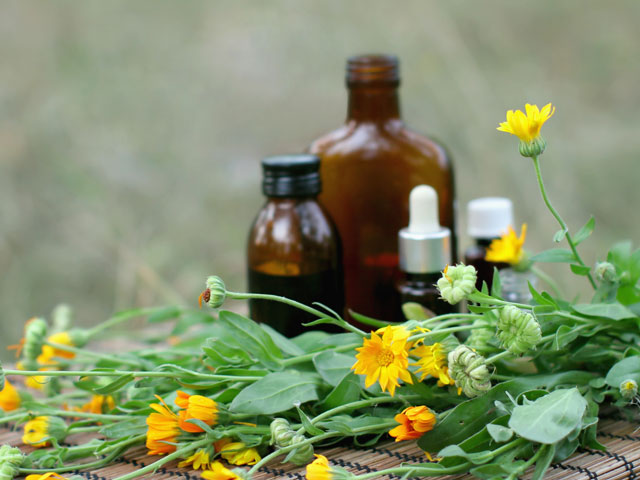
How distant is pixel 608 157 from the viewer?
166 cm

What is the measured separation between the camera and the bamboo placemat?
1.69ft

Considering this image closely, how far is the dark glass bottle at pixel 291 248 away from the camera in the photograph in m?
0.68

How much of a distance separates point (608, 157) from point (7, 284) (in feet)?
4.32

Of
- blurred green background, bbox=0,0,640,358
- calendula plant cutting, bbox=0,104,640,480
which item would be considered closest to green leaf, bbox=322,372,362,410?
calendula plant cutting, bbox=0,104,640,480

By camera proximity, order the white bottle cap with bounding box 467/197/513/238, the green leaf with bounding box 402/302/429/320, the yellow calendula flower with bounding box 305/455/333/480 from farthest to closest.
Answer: the white bottle cap with bounding box 467/197/513/238 < the green leaf with bounding box 402/302/429/320 < the yellow calendula flower with bounding box 305/455/333/480

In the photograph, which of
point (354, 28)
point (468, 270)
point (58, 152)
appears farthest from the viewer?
point (354, 28)

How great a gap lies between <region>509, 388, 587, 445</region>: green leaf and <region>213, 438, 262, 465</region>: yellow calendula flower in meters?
0.19

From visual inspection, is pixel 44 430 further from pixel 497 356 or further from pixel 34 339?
pixel 497 356

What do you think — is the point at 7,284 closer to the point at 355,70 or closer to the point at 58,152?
the point at 58,152

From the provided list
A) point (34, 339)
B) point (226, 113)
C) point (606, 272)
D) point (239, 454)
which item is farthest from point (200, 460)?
point (226, 113)

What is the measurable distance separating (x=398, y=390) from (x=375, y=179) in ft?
0.99

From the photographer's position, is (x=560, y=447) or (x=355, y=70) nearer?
(x=560, y=447)

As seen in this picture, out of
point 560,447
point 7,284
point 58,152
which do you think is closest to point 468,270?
point 560,447

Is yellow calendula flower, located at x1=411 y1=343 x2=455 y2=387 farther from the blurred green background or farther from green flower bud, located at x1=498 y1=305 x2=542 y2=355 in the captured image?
the blurred green background
